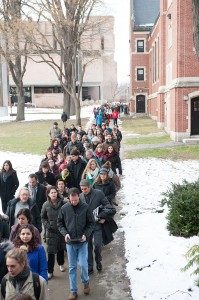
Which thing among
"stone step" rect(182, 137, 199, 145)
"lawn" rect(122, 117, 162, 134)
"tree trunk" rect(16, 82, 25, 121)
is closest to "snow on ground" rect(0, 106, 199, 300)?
"stone step" rect(182, 137, 199, 145)

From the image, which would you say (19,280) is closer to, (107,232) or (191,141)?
(107,232)

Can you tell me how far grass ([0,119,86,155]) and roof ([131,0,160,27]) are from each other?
2620 cm

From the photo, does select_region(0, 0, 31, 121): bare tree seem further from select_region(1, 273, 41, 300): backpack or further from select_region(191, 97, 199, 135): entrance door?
select_region(1, 273, 41, 300): backpack

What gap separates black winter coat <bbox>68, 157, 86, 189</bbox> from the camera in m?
11.5

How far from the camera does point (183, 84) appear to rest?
26.9 m

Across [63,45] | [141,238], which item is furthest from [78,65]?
[141,238]

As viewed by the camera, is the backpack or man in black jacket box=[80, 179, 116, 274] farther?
man in black jacket box=[80, 179, 116, 274]

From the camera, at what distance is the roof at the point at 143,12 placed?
5964 cm

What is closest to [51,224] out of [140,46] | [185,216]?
[185,216]

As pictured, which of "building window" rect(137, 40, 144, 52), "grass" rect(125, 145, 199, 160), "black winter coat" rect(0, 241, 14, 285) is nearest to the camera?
"black winter coat" rect(0, 241, 14, 285)

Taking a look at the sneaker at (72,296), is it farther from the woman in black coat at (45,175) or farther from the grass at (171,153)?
the grass at (171,153)

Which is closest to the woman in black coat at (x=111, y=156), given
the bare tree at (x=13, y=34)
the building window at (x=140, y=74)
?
the bare tree at (x=13, y=34)

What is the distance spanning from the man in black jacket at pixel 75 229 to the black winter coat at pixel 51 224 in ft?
2.31

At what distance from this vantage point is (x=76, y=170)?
11.6m
